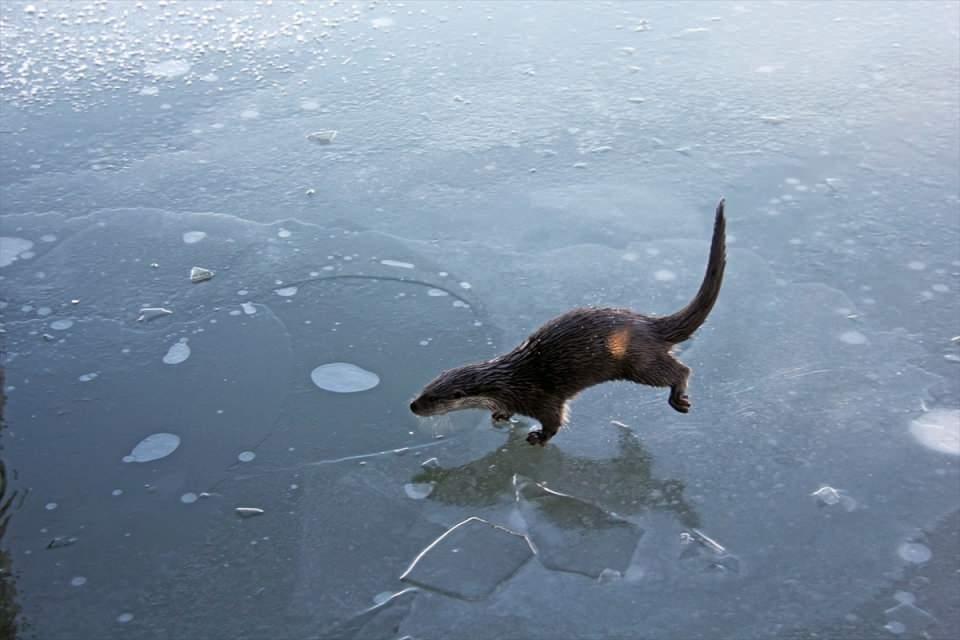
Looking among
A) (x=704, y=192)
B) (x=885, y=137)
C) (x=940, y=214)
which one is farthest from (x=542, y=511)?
(x=885, y=137)

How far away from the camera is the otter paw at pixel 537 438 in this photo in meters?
2.93

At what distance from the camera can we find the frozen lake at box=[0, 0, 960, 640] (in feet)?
8.38

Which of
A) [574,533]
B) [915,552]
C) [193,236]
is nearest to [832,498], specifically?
Result: [915,552]

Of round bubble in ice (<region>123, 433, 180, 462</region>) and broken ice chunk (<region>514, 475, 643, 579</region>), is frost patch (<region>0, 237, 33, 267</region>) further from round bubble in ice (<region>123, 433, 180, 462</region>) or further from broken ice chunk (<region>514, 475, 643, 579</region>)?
broken ice chunk (<region>514, 475, 643, 579</region>)

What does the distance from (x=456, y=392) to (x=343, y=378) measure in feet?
1.59

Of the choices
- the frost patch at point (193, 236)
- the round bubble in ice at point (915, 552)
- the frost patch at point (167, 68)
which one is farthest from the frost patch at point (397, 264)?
the frost patch at point (167, 68)

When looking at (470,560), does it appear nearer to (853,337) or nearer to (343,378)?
(343,378)

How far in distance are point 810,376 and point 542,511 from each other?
3.15ft

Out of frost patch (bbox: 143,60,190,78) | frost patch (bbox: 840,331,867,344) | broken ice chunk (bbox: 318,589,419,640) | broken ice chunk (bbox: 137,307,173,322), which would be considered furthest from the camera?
frost patch (bbox: 143,60,190,78)

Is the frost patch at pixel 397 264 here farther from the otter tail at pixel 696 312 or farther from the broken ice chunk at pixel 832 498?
the broken ice chunk at pixel 832 498

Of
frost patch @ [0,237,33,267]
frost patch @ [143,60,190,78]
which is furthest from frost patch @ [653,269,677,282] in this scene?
frost patch @ [143,60,190,78]

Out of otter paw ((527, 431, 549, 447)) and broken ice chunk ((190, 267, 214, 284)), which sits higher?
broken ice chunk ((190, 267, 214, 284))

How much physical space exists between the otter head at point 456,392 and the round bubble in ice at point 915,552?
1076 mm

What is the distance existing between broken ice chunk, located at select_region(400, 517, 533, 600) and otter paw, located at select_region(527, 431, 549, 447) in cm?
32
